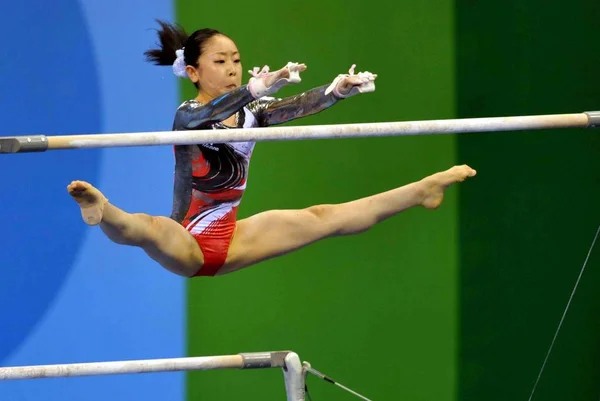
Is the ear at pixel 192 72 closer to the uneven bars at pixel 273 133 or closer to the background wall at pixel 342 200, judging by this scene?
the uneven bars at pixel 273 133

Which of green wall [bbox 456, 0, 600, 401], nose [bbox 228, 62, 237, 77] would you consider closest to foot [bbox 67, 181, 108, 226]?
nose [bbox 228, 62, 237, 77]

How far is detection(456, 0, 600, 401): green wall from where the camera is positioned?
6.08 meters

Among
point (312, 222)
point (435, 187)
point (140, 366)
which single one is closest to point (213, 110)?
point (312, 222)

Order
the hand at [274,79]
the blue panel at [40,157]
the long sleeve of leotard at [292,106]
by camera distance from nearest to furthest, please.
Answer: the hand at [274,79] → the long sleeve of leotard at [292,106] → the blue panel at [40,157]

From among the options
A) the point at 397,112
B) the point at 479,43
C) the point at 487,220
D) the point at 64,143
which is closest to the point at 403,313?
the point at 487,220

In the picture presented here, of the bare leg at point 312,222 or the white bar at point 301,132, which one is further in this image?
the bare leg at point 312,222

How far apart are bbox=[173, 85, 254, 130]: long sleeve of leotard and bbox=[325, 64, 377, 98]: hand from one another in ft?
1.03

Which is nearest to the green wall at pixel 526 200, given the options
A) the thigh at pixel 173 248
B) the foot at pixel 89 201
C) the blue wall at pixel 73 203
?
the blue wall at pixel 73 203

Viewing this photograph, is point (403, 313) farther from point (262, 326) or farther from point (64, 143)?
point (64, 143)

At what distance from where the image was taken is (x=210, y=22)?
5660 millimetres

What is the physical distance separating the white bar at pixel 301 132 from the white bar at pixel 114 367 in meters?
0.98

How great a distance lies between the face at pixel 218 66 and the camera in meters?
4.44

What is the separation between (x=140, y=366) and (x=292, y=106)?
1180 millimetres

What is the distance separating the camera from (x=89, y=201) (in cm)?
→ 379
